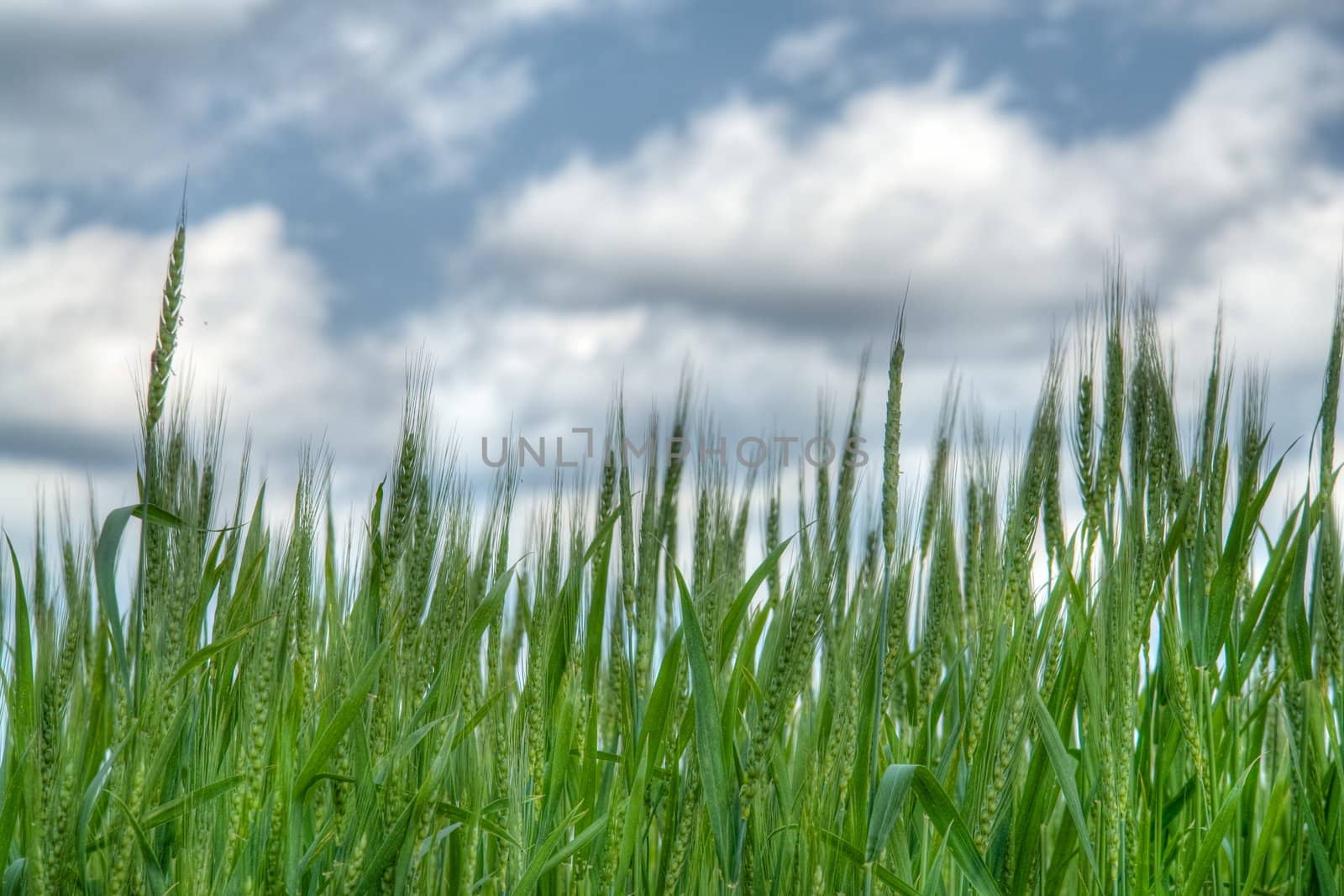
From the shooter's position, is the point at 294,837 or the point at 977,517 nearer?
the point at 294,837

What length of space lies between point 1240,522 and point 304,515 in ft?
6.33

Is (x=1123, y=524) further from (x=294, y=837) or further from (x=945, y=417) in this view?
(x=294, y=837)

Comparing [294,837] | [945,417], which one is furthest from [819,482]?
[294,837]

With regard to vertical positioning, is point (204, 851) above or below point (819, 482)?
below

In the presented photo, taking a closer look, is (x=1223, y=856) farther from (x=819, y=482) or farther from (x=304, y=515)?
(x=304, y=515)

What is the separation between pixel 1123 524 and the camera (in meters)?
2.26

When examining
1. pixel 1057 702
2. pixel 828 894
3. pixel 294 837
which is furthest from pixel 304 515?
pixel 1057 702

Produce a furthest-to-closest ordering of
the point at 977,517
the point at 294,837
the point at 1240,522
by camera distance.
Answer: the point at 977,517
the point at 1240,522
the point at 294,837

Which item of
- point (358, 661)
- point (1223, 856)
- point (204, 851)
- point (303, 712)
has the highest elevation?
point (358, 661)

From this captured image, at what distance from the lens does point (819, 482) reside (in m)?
3.31

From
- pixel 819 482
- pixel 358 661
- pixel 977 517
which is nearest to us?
pixel 358 661

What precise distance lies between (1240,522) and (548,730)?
59.7 inches

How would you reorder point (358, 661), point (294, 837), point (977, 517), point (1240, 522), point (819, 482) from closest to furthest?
point (294, 837) → point (358, 661) → point (1240, 522) → point (977, 517) → point (819, 482)

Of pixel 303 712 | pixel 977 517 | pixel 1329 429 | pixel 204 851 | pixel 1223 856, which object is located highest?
pixel 1329 429
